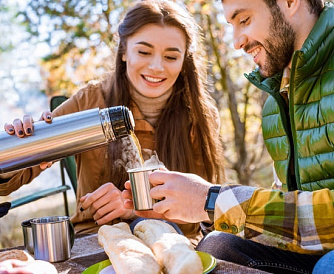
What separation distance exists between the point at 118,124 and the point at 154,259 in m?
0.62

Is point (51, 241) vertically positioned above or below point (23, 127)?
below

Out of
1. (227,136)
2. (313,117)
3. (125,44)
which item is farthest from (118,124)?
(227,136)

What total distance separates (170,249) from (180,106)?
5.37 ft

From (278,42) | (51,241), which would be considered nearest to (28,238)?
(51,241)

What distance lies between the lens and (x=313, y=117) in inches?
72.1

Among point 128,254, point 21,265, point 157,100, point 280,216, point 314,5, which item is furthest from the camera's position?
point 157,100

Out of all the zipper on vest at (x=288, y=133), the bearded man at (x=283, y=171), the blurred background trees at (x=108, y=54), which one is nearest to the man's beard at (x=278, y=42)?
the bearded man at (x=283, y=171)

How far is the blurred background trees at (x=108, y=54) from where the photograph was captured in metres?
5.48

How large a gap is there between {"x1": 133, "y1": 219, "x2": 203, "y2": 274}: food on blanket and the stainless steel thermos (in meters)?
0.39

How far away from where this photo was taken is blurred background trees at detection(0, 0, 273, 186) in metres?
5.48

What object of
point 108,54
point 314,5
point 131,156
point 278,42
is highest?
point 108,54

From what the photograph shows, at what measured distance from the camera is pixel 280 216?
141 centimetres

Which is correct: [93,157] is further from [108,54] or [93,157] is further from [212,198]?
[108,54]

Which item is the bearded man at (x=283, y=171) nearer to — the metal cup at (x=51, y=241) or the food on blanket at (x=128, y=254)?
the food on blanket at (x=128, y=254)
